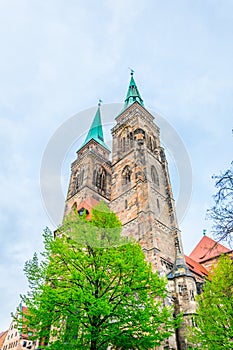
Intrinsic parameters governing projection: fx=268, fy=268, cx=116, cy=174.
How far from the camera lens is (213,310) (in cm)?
1027

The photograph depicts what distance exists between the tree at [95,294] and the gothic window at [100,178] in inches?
734

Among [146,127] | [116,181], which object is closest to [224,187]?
[116,181]

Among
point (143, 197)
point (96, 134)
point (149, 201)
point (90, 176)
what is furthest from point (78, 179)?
point (149, 201)

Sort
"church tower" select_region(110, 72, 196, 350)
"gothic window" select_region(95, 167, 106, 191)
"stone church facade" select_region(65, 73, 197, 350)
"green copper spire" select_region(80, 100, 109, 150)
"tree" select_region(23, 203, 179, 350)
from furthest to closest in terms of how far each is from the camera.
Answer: "green copper spire" select_region(80, 100, 109, 150)
"gothic window" select_region(95, 167, 106, 191)
"stone church facade" select_region(65, 73, 197, 350)
"church tower" select_region(110, 72, 196, 350)
"tree" select_region(23, 203, 179, 350)

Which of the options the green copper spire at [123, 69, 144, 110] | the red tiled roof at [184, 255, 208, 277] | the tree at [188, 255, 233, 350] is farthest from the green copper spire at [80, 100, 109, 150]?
the tree at [188, 255, 233, 350]

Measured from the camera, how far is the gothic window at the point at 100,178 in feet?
92.4

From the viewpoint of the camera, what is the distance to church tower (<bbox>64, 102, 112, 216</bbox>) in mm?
25922

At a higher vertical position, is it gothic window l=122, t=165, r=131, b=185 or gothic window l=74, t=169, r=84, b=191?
gothic window l=74, t=169, r=84, b=191

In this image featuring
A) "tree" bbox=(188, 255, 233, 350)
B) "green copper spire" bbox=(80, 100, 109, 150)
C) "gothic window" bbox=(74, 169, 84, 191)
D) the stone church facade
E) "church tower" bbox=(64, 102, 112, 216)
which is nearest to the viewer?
"tree" bbox=(188, 255, 233, 350)

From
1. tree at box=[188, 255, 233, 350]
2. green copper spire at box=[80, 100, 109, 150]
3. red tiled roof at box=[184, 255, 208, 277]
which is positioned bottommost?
tree at box=[188, 255, 233, 350]

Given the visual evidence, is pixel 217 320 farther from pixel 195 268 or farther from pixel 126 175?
pixel 126 175

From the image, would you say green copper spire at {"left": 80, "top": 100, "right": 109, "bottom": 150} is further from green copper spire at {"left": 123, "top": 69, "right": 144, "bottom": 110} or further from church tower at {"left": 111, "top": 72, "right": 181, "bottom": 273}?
green copper spire at {"left": 123, "top": 69, "right": 144, "bottom": 110}

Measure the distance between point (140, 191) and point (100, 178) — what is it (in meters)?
10.0

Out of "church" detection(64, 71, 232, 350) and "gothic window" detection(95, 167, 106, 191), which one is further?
"gothic window" detection(95, 167, 106, 191)
